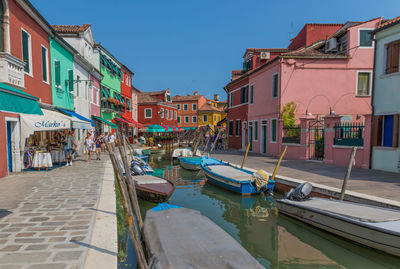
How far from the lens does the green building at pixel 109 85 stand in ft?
76.9

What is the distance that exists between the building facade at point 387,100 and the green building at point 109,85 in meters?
20.3

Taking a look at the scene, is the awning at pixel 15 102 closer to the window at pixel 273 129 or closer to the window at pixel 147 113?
the window at pixel 273 129

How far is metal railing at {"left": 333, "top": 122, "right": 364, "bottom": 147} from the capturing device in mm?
11836

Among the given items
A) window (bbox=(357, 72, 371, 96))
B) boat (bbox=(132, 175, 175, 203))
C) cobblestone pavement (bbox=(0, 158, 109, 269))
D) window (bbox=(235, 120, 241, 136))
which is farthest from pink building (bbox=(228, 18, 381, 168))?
cobblestone pavement (bbox=(0, 158, 109, 269))

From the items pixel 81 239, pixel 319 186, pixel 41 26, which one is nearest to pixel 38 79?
pixel 41 26

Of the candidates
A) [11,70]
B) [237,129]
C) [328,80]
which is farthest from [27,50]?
[237,129]

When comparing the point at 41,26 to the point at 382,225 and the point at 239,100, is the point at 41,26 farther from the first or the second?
the point at 239,100

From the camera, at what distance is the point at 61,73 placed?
1433 centimetres

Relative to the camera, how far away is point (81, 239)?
3930 mm

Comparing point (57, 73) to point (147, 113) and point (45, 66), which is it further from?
point (147, 113)

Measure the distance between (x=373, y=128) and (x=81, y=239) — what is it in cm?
1225

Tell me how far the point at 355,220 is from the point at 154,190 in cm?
576

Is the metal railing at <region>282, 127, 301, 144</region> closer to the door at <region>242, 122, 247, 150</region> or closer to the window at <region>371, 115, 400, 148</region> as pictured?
the window at <region>371, 115, 400, 148</region>

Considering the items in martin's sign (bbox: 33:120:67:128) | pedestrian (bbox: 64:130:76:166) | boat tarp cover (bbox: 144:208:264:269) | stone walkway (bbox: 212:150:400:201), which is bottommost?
stone walkway (bbox: 212:150:400:201)
